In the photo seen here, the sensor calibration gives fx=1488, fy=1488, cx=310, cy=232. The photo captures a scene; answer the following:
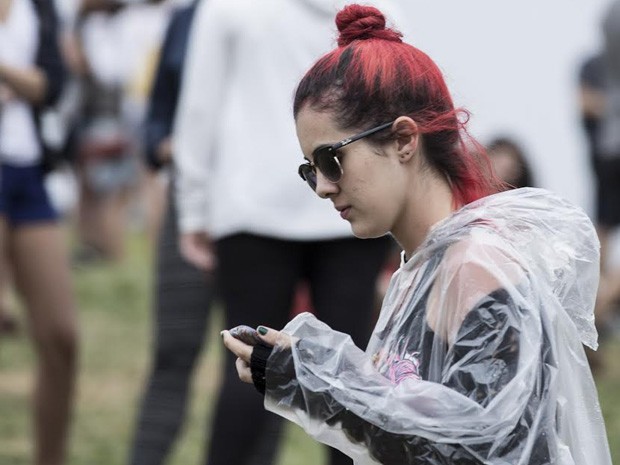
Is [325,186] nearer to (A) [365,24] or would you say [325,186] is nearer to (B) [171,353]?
(A) [365,24]

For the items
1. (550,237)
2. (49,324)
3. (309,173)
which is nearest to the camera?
(550,237)

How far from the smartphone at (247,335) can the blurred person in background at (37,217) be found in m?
2.15

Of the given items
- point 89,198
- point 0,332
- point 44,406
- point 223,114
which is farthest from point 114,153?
point 223,114

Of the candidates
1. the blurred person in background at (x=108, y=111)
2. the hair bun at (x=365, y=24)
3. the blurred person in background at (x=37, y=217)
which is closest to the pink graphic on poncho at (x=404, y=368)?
the hair bun at (x=365, y=24)

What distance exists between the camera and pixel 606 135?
252 inches

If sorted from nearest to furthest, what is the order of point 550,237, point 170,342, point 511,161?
point 550,237
point 170,342
point 511,161

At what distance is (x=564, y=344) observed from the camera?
2184 millimetres

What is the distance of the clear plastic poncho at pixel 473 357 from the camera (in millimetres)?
2080

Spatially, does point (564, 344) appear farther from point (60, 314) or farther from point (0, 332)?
point (0, 332)

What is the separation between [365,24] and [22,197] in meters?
2.19

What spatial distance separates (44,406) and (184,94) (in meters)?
1.15

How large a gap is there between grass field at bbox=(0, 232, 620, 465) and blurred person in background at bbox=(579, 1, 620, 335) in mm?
375

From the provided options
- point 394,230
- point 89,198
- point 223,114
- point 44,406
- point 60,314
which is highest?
point 394,230

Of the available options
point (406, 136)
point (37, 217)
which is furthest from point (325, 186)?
point (37, 217)
